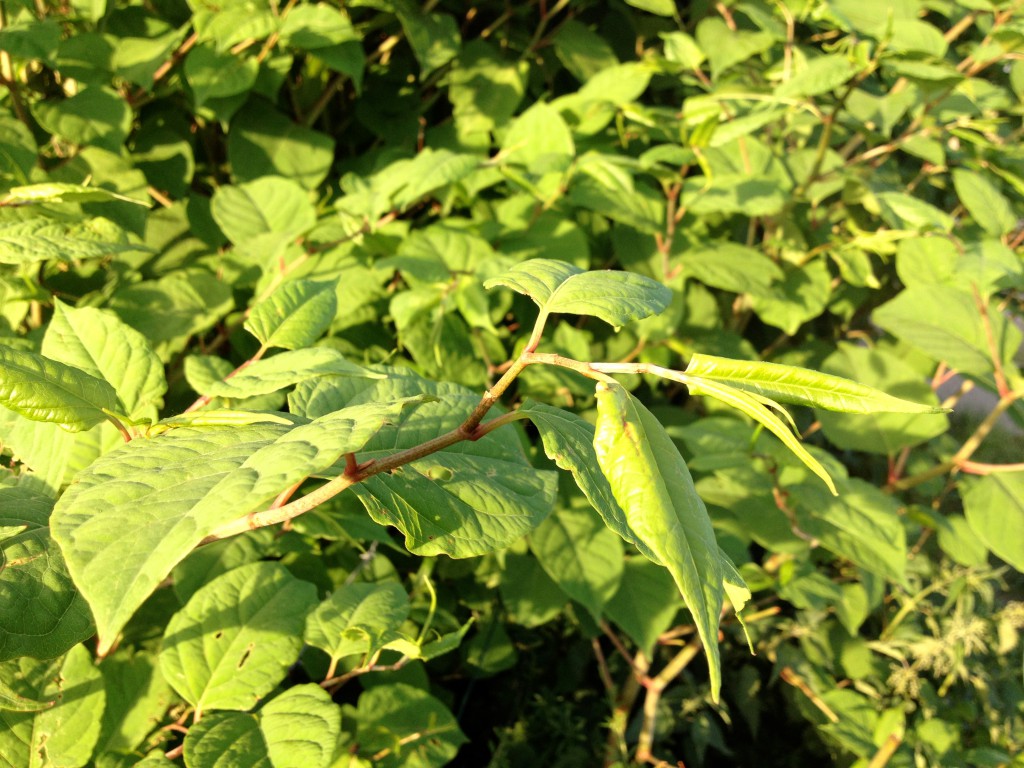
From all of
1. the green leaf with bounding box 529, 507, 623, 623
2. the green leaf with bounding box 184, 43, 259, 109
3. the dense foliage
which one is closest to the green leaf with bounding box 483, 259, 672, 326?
the dense foliage

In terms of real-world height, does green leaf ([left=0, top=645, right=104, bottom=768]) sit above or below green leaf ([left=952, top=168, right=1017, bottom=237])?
below

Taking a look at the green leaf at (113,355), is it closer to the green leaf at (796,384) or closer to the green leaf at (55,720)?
the green leaf at (55,720)

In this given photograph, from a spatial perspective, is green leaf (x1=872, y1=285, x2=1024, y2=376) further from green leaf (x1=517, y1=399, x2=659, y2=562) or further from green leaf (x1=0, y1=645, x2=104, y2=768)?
green leaf (x1=0, y1=645, x2=104, y2=768)

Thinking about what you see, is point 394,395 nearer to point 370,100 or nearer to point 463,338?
point 463,338

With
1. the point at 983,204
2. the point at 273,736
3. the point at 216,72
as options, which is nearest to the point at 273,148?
the point at 216,72

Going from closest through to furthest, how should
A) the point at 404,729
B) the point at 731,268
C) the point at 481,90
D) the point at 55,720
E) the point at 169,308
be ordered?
1. the point at 55,720
2. the point at 404,729
3. the point at 169,308
4. the point at 731,268
5. the point at 481,90

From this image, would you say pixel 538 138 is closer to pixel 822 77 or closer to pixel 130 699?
pixel 822 77

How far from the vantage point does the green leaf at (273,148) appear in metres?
1.37

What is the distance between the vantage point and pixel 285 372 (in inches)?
22.5

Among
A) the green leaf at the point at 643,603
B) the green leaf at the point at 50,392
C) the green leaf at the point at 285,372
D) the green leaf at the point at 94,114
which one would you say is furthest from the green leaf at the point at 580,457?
the green leaf at the point at 94,114

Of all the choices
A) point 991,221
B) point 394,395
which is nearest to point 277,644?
point 394,395

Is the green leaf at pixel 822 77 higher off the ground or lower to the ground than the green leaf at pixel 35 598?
higher

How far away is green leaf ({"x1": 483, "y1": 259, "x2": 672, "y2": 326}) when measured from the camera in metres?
0.45

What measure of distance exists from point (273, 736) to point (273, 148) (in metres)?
1.05
